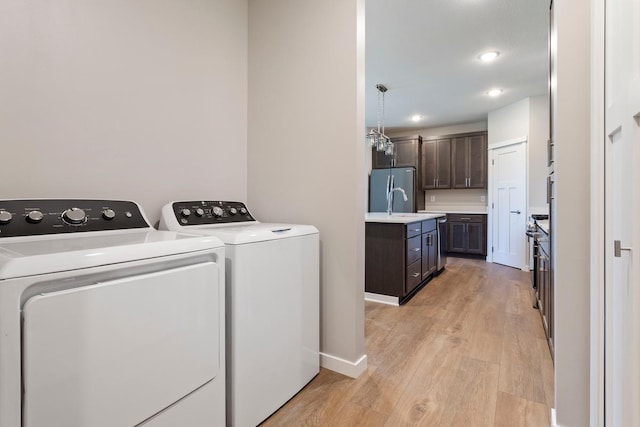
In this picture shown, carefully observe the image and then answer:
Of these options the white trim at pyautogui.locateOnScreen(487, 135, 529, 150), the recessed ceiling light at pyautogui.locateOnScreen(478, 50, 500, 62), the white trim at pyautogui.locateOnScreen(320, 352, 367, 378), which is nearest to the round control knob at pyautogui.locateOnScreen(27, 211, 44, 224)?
the white trim at pyautogui.locateOnScreen(320, 352, 367, 378)

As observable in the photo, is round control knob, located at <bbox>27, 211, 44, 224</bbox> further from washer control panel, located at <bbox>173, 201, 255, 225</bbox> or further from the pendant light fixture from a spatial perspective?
the pendant light fixture

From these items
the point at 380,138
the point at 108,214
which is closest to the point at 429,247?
the point at 380,138

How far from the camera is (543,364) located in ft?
6.13

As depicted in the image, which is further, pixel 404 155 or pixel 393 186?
pixel 404 155

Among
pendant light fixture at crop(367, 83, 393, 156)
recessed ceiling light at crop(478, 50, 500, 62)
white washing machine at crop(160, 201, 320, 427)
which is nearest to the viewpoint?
white washing machine at crop(160, 201, 320, 427)

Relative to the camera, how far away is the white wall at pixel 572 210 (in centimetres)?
116

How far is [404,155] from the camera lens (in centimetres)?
600

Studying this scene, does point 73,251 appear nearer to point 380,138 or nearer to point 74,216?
point 74,216

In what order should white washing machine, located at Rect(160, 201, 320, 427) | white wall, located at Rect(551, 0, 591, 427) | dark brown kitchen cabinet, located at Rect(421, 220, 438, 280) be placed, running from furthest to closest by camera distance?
dark brown kitchen cabinet, located at Rect(421, 220, 438, 280), white washing machine, located at Rect(160, 201, 320, 427), white wall, located at Rect(551, 0, 591, 427)

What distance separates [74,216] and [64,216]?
31 millimetres

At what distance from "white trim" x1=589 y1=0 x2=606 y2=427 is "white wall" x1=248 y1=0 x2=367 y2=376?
987 mm

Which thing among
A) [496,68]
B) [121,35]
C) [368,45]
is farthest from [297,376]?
[496,68]

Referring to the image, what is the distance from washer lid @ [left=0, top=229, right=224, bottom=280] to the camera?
0.73 metres

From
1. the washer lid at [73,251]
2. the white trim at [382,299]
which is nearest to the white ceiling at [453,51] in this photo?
the washer lid at [73,251]
